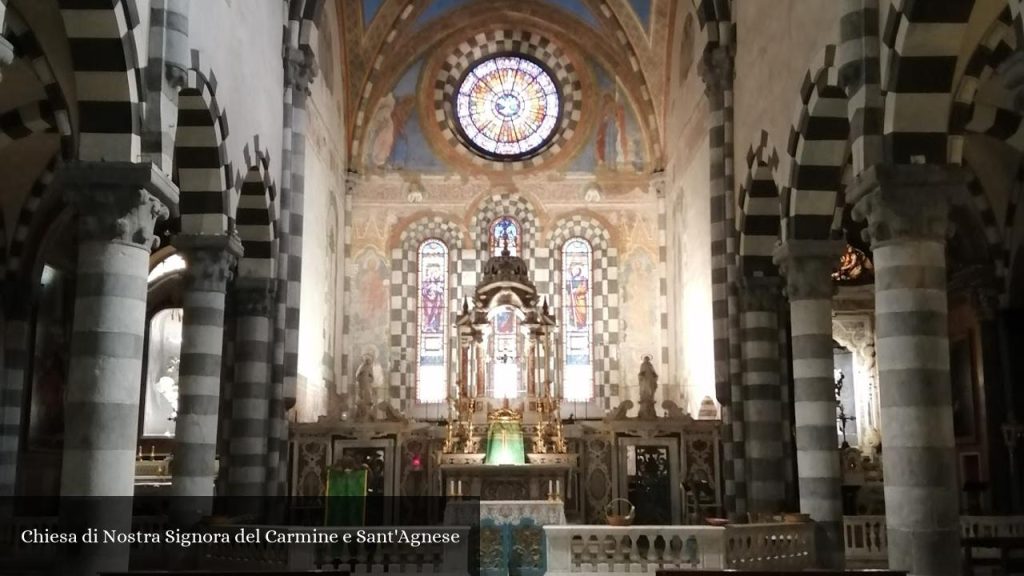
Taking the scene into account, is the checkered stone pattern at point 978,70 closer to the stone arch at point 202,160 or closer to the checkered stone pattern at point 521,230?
the stone arch at point 202,160

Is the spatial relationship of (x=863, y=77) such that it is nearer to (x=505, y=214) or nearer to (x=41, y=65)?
(x=41, y=65)

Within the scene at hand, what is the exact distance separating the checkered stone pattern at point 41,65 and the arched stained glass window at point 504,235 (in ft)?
45.7

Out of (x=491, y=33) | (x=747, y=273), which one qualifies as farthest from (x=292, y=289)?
(x=491, y=33)

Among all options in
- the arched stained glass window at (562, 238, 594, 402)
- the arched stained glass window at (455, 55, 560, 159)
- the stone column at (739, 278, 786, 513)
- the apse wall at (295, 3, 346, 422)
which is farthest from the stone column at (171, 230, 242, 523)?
the arched stained glass window at (455, 55, 560, 159)

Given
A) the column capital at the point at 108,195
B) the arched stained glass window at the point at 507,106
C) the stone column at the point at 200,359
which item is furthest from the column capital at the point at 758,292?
the arched stained glass window at the point at 507,106

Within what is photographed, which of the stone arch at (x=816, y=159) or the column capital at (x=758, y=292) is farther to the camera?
the column capital at (x=758, y=292)

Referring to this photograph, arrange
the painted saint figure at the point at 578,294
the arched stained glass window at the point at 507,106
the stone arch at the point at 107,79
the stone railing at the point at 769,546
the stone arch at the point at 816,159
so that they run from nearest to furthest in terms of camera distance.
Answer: the stone arch at the point at 107,79, the stone railing at the point at 769,546, the stone arch at the point at 816,159, the painted saint figure at the point at 578,294, the arched stained glass window at the point at 507,106

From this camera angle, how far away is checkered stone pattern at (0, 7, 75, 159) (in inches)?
483

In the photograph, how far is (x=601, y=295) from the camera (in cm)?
2672

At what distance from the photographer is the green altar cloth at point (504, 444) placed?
20172 mm

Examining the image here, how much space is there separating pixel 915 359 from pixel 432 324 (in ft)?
56.5

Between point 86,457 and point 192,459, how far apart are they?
4062mm

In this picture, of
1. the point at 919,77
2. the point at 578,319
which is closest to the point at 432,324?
the point at 578,319

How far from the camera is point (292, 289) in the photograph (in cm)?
1867
